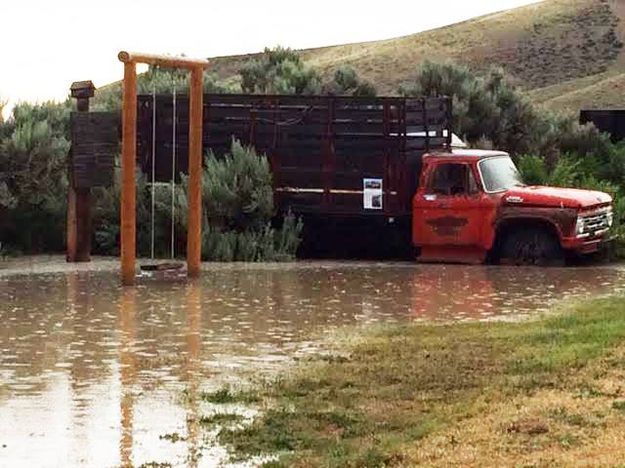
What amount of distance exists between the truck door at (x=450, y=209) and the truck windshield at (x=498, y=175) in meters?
0.18

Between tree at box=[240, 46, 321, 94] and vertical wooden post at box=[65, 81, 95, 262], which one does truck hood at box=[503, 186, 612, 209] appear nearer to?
vertical wooden post at box=[65, 81, 95, 262]

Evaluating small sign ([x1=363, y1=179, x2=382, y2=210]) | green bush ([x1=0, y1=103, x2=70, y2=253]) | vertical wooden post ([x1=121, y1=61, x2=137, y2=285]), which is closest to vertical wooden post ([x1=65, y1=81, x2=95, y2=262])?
green bush ([x1=0, y1=103, x2=70, y2=253])

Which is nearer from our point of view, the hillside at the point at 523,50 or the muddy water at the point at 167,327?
the muddy water at the point at 167,327

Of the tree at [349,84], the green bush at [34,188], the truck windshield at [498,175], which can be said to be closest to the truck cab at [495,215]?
the truck windshield at [498,175]

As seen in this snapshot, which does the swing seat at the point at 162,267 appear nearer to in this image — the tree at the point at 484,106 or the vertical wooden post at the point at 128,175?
the vertical wooden post at the point at 128,175

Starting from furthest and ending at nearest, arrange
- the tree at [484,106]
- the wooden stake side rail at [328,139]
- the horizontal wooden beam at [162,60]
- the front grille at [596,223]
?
the tree at [484,106], the wooden stake side rail at [328,139], the front grille at [596,223], the horizontal wooden beam at [162,60]

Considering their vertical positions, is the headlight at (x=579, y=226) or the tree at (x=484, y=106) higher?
the tree at (x=484, y=106)

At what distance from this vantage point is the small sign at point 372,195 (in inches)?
908

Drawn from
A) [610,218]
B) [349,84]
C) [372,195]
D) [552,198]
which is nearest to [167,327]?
[552,198]

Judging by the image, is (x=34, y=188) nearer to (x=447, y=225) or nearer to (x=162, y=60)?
(x=162, y=60)

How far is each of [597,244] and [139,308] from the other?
8.65 m

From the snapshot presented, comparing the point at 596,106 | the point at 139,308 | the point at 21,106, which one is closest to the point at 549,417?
the point at 139,308

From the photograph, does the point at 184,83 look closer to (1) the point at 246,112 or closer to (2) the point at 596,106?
(1) the point at 246,112

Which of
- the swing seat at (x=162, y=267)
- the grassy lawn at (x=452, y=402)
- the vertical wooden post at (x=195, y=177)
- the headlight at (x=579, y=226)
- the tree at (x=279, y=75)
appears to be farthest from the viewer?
the tree at (x=279, y=75)
